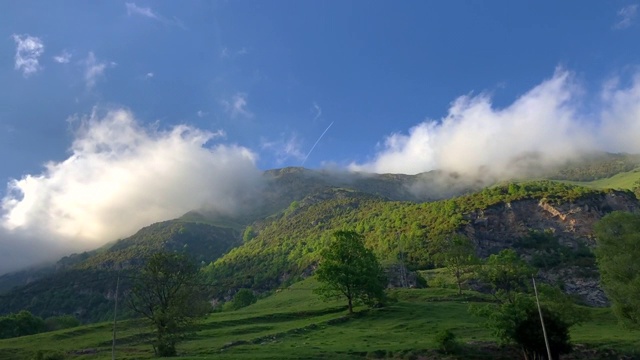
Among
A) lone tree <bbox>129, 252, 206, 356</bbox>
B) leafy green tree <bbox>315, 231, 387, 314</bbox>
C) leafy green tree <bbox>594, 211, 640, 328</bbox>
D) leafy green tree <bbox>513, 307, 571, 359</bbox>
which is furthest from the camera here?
leafy green tree <bbox>315, 231, 387, 314</bbox>

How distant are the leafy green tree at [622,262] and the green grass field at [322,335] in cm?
400

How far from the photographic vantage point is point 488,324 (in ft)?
182

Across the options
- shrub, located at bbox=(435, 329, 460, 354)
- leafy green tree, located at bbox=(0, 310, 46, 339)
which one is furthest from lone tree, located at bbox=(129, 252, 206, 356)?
leafy green tree, located at bbox=(0, 310, 46, 339)

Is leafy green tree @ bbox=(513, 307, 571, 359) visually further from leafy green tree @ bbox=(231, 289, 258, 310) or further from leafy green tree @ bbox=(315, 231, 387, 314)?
leafy green tree @ bbox=(231, 289, 258, 310)

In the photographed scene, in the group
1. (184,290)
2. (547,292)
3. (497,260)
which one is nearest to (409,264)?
(497,260)

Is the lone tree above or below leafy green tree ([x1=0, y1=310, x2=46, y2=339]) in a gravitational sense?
above

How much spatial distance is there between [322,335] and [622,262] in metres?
41.4

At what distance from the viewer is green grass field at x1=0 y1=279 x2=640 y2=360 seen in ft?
175

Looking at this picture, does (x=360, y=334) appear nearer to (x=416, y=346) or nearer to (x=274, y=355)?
(x=416, y=346)

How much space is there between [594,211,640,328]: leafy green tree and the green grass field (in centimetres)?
400

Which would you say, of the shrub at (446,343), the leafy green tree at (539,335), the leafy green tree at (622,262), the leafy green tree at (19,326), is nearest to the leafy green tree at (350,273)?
the shrub at (446,343)

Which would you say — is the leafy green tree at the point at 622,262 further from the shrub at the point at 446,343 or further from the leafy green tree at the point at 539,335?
the shrub at the point at 446,343

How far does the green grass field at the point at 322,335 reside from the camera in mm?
53312

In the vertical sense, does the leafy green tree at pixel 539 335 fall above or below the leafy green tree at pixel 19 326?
below
